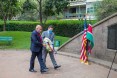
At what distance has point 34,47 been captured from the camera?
12.3 metres

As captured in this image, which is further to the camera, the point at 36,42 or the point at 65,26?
the point at 65,26

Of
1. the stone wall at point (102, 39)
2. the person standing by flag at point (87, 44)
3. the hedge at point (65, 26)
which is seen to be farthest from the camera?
the hedge at point (65, 26)

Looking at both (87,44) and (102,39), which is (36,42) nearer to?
(87,44)

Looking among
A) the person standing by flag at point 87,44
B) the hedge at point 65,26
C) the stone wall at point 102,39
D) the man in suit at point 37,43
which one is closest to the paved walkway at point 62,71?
the person standing by flag at point 87,44

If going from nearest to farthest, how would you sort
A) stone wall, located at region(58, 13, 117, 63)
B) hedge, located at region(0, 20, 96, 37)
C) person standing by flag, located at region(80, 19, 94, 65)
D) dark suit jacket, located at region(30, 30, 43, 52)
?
1. dark suit jacket, located at region(30, 30, 43, 52)
2. stone wall, located at region(58, 13, 117, 63)
3. person standing by flag, located at region(80, 19, 94, 65)
4. hedge, located at region(0, 20, 96, 37)

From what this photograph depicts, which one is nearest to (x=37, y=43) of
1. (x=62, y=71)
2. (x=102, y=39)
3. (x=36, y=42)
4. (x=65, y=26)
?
(x=36, y=42)

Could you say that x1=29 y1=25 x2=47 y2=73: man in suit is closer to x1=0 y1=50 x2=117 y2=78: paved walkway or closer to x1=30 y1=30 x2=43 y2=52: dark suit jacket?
x1=30 y1=30 x2=43 y2=52: dark suit jacket

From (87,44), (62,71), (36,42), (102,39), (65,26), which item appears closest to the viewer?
(36,42)

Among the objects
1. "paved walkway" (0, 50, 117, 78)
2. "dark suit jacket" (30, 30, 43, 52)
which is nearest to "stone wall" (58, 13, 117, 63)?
"paved walkway" (0, 50, 117, 78)

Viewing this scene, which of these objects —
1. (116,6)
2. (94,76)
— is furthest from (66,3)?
(94,76)

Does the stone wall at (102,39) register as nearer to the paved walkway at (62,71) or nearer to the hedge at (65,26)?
the paved walkway at (62,71)

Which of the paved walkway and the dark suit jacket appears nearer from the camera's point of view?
the paved walkway

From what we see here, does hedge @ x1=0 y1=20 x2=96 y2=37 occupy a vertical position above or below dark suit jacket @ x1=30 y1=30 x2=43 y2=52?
below

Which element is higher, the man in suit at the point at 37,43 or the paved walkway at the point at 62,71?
the man in suit at the point at 37,43
